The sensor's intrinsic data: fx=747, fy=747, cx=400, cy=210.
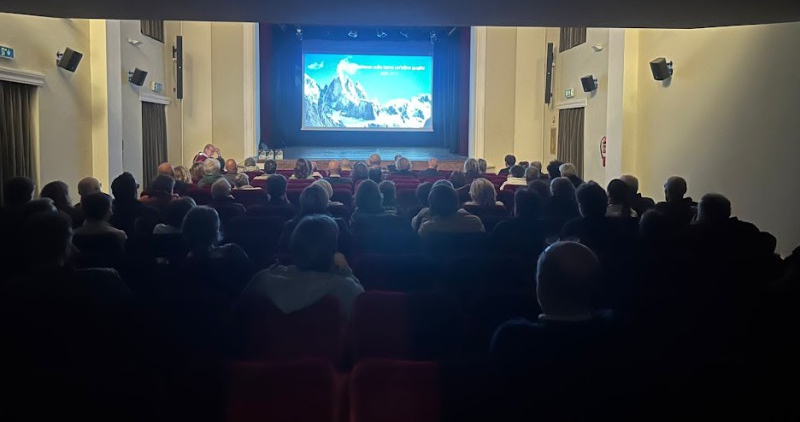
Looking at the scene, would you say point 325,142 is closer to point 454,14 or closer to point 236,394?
point 454,14

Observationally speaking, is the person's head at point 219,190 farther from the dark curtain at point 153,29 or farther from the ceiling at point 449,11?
the dark curtain at point 153,29

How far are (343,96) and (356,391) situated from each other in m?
17.1

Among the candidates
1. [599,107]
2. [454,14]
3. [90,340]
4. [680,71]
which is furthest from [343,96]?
[90,340]

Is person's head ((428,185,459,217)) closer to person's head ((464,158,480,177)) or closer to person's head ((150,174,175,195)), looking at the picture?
person's head ((150,174,175,195))

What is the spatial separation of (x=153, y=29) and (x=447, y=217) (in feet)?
33.6

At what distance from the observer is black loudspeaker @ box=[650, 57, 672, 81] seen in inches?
388

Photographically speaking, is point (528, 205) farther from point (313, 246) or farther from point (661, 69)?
point (661, 69)

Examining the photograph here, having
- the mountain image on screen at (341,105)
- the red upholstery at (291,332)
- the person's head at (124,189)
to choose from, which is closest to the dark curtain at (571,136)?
the mountain image on screen at (341,105)

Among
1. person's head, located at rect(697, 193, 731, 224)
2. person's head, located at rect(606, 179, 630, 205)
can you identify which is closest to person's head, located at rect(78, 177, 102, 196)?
person's head, located at rect(606, 179, 630, 205)

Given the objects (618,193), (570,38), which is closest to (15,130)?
(618,193)

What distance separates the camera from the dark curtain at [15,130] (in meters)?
8.81

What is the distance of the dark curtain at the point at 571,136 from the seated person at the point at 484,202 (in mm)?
7886

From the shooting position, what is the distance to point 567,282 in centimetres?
250

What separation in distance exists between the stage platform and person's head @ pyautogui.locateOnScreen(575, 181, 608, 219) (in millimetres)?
11372
